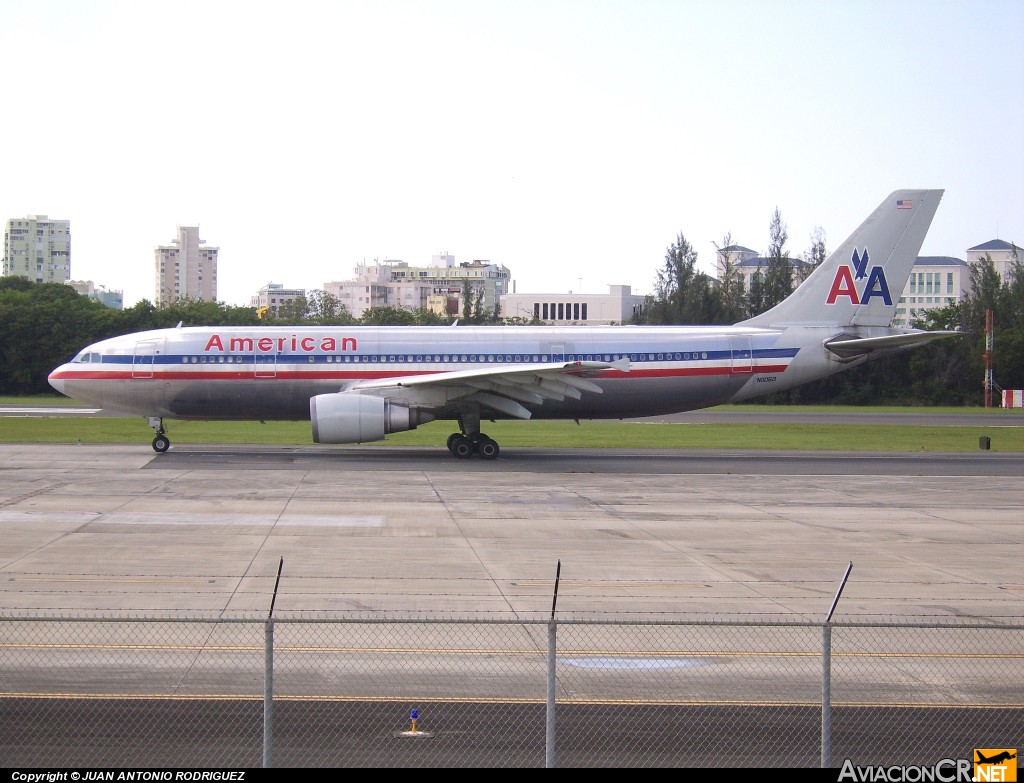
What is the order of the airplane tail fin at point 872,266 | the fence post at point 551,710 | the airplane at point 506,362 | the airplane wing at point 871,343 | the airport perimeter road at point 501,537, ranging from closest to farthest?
the fence post at point 551,710 → the airport perimeter road at point 501,537 → the airplane at point 506,362 → the airplane wing at point 871,343 → the airplane tail fin at point 872,266

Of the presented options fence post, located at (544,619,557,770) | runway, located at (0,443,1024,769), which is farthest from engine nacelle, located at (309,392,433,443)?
fence post, located at (544,619,557,770)

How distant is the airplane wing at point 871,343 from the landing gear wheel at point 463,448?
12088 mm

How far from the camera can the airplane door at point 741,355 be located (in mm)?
33969

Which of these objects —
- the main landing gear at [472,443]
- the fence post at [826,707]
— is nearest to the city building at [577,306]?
the main landing gear at [472,443]

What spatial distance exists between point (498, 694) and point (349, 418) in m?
21.7

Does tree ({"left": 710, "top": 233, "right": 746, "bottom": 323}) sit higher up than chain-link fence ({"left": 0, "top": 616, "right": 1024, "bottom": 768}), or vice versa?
tree ({"left": 710, "top": 233, "right": 746, "bottom": 323})

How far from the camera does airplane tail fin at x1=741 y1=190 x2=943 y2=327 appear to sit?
35.2 metres

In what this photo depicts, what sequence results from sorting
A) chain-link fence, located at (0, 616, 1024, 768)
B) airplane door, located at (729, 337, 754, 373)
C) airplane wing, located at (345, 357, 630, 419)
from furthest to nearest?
airplane door, located at (729, 337, 754, 373), airplane wing, located at (345, 357, 630, 419), chain-link fence, located at (0, 616, 1024, 768)

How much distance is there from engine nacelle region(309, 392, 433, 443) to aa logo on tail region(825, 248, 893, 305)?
1549cm

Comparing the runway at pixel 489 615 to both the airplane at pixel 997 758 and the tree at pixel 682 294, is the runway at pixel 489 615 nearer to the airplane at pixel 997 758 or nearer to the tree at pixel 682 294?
the airplane at pixel 997 758

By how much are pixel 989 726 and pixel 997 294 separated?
9742cm

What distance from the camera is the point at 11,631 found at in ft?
36.9

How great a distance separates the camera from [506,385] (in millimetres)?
32000

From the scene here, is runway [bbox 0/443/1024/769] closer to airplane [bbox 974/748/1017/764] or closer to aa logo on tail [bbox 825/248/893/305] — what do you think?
airplane [bbox 974/748/1017/764]
